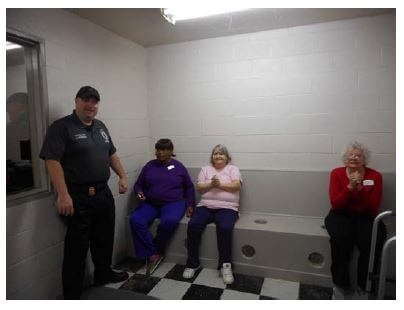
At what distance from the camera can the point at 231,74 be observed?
304 centimetres

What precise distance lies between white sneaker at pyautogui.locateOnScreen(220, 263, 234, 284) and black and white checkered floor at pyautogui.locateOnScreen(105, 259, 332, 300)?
1.4 inches

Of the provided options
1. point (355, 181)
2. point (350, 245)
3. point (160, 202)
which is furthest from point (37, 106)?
point (350, 245)

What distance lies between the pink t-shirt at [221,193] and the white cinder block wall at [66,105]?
886 mm

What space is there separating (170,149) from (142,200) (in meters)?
0.60

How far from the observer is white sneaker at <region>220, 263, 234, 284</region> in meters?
2.34

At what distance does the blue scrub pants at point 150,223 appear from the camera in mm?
2572

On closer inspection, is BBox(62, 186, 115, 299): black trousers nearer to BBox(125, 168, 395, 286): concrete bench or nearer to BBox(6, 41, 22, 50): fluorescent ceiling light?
BBox(125, 168, 395, 286): concrete bench

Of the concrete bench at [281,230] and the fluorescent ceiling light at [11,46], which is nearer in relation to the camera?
the fluorescent ceiling light at [11,46]

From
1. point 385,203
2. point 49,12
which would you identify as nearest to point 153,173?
point 49,12

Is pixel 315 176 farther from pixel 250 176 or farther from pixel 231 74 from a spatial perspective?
pixel 231 74

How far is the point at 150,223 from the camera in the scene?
8.95ft

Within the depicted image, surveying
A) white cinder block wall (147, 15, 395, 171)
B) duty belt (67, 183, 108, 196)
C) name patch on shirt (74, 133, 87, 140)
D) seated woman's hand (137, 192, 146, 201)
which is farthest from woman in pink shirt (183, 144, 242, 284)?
name patch on shirt (74, 133, 87, 140)

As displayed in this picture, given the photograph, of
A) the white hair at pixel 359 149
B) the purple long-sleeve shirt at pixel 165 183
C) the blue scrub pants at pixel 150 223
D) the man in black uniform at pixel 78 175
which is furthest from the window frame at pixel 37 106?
the white hair at pixel 359 149

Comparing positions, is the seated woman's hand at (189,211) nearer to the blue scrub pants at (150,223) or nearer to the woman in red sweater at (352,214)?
the blue scrub pants at (150,223)
